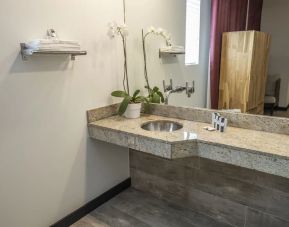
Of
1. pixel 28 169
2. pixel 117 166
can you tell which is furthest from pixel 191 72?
pixel 28 169

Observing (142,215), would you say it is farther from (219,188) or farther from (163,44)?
(163,44)

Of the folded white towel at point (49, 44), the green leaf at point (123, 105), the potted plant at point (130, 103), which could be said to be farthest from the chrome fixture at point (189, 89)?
the folded white towel at point (49, 44)

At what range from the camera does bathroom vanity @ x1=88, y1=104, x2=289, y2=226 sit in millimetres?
1423

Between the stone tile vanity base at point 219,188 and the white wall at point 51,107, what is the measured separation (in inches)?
20.8

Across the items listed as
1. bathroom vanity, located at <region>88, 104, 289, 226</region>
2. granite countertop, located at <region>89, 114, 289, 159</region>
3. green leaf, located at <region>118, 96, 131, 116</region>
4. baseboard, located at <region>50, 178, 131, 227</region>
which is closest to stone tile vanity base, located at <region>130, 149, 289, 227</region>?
bathroom vanity, located at <region>88, 104, 289, 226</region>

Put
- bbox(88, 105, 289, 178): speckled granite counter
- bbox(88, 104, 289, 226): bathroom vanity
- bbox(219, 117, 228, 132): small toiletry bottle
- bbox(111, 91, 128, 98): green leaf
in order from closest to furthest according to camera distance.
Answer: bbox(88, 105, 289, 178): speckled granite counter
bbox(88, 104, 289, 226): bathroom vanity
bbox(219, 117, 228, 132): small toiletry bottle
bbox(111, 91, 128, 98): green leaf

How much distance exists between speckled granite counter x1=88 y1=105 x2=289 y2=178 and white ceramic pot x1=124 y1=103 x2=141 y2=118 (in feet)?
0.39

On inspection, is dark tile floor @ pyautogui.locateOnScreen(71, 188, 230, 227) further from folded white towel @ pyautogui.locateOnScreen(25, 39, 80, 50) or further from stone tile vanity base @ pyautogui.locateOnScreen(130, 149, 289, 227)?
→ folded white towel @ pyautogui.locateOnScreen(25, 39, 80, 50)

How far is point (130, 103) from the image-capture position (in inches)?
79.4

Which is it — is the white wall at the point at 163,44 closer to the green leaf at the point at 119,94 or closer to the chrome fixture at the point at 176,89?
the chrome fixture at the point at 176,89

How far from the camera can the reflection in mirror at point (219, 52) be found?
1.57 meters

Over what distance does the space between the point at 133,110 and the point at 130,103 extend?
65mm

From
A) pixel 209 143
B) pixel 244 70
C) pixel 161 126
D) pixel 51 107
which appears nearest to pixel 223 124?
pixel 209 143

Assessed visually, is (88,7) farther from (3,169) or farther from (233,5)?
(3,169)
